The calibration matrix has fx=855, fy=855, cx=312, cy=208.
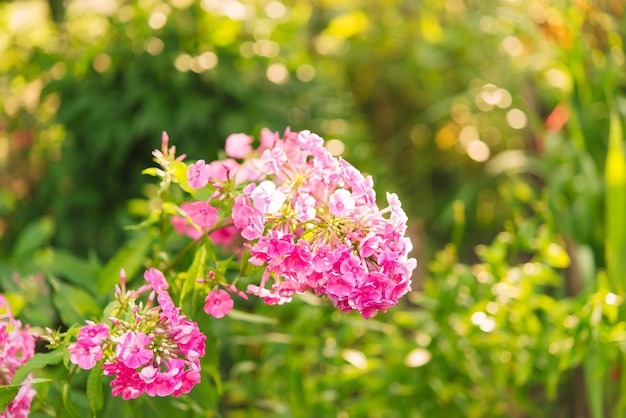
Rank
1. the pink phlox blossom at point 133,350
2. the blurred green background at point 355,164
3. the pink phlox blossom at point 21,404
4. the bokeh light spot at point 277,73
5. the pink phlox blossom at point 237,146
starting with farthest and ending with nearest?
the bokeh light spot at point 277,73 < the blurred green background at point 355,164 < the pink phlox blossom at point 237,146 < the pink phlox blossom at point 21,404 < the pink phlox blossom at point 133,350

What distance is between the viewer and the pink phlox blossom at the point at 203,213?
3.07 feet

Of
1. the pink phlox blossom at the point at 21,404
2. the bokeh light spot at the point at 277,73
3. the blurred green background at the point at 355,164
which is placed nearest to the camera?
the pink phlox blossom at the point at 21,404

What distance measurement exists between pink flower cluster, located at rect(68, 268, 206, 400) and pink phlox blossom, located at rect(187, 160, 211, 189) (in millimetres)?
117

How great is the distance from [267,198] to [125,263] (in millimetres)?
406

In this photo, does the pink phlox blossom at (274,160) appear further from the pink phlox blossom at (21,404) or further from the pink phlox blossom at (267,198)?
the pink phlox blossom at (21,404)

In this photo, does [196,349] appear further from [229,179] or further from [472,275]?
[472,275]

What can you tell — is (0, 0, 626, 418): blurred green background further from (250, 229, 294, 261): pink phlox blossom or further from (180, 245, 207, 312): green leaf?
(250, 229, 294, 261): pink phlox blossom

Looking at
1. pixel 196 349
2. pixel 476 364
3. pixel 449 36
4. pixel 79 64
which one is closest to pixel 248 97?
pixel 79 64

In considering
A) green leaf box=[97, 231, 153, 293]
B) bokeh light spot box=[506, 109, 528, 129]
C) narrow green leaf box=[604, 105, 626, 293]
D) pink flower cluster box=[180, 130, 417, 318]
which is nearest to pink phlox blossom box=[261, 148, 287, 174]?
pink flower cluster box=[180, 130, 417, 318]

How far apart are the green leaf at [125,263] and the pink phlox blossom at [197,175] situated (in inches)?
12.0

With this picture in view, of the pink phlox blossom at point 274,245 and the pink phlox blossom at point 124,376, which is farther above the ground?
the pink phlox blossom at point 274,245

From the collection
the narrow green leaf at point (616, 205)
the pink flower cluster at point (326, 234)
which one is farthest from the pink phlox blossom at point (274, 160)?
the narrow green leaf at point (616, 205)

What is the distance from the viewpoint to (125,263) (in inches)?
46.7

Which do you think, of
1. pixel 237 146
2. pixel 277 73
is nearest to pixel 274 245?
pixel 237 146
